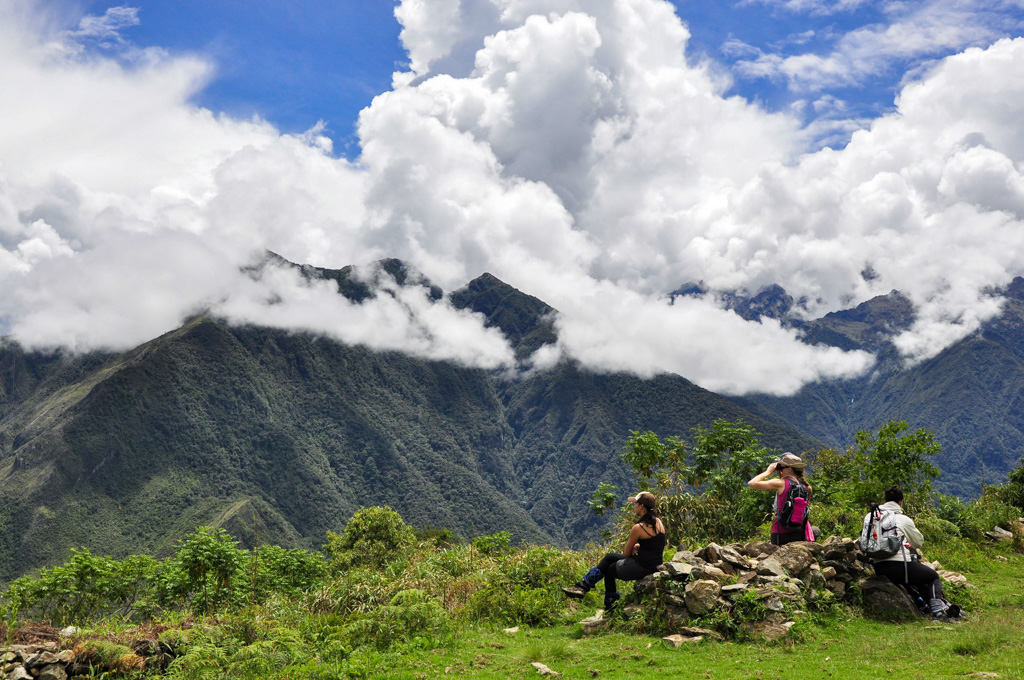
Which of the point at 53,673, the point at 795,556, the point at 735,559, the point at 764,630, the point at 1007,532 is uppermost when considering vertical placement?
the point at 795,556

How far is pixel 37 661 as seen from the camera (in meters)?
8.66

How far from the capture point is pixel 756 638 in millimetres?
8453

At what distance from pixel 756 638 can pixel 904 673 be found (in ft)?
6.48

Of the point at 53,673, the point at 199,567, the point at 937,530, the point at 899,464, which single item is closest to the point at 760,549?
the point at 937,530

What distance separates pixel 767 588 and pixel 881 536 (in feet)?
6.56

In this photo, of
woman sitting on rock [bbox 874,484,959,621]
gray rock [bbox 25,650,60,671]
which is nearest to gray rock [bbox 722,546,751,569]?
woman sitting on rock [bbox 874,484,959,621]

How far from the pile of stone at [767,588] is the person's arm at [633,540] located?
532 mm

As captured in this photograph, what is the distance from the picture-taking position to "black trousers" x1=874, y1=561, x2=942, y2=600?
9172mm

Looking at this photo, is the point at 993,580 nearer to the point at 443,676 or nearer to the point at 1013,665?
the point at 1013,665

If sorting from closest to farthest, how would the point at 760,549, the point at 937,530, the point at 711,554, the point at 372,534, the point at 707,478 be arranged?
the point at 711,554, the point at 760,549, the point at 937,530, the point at 707,478, the point at 372,534

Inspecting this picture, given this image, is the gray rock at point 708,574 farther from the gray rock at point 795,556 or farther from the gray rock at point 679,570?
the gray rock at point 795,556

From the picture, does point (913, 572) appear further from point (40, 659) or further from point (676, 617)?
point (40, 659)

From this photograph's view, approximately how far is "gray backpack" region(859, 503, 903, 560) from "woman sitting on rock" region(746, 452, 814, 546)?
4.79ft

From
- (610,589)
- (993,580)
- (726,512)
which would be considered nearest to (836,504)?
(726,512)
